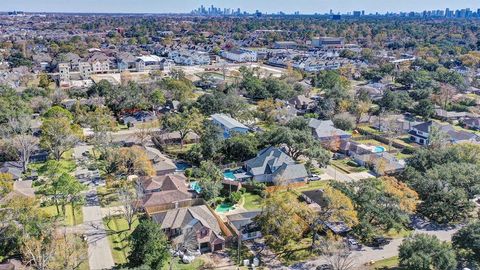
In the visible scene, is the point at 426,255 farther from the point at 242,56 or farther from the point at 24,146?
the point at 242,56

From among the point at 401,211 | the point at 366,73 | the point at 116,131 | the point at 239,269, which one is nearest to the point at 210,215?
the point at 239,269

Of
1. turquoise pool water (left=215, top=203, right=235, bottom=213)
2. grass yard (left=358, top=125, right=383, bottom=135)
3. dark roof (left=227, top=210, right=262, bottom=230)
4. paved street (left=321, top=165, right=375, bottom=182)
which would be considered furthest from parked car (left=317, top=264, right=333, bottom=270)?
grass yard (left=358, top=125, right=383, bottom=135)

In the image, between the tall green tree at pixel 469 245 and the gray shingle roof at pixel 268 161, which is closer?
the tall green tree at pixel 469 245

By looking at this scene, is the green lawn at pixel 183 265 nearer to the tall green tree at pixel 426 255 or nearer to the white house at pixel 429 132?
the tall green tree at pixel 426 255

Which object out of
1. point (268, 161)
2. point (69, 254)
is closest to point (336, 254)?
point (69, 254)

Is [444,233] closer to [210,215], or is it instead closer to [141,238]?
[210,215]

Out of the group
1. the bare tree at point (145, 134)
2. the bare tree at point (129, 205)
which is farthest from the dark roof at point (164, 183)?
the bare tree at point (145, 134)
